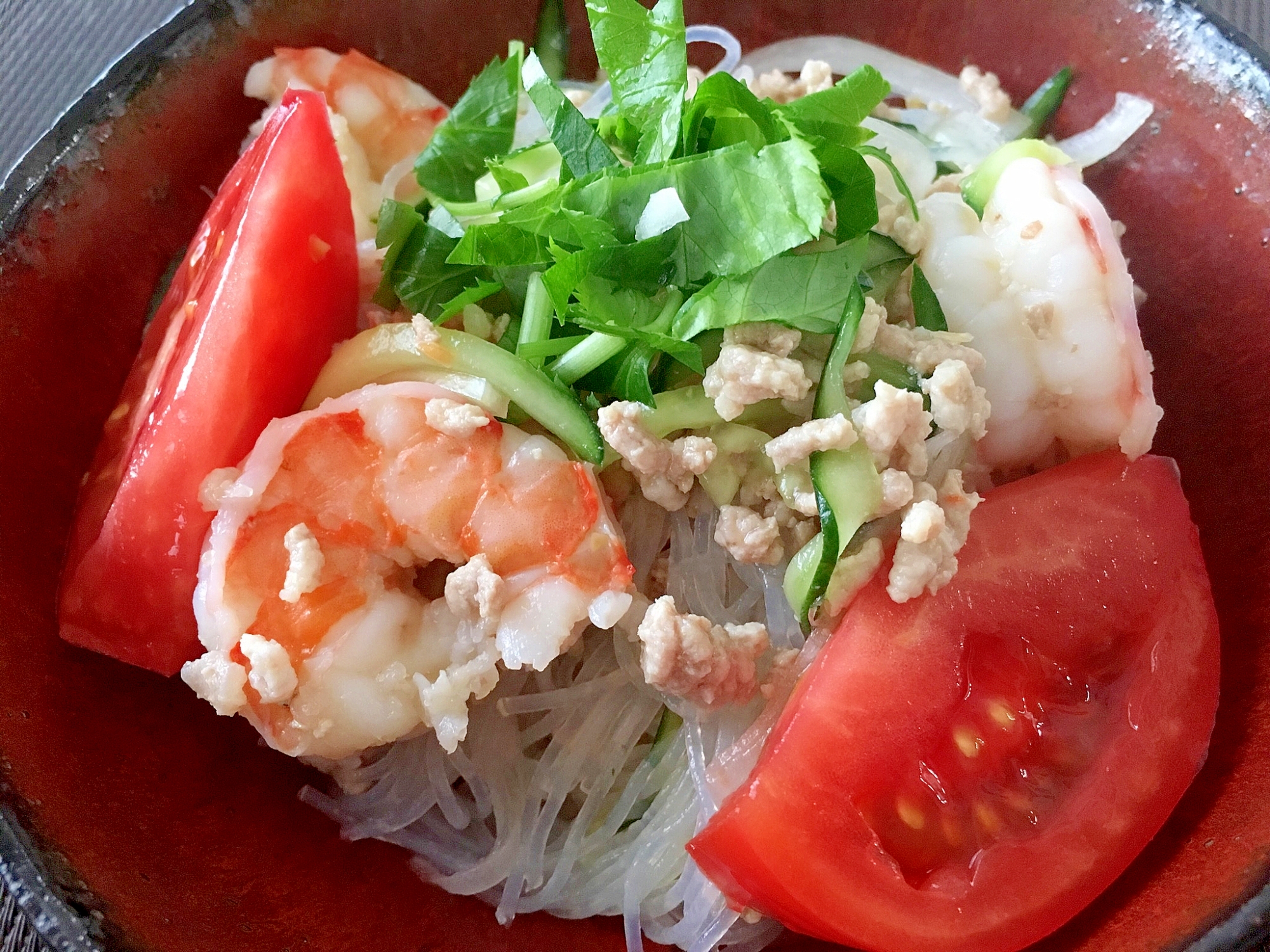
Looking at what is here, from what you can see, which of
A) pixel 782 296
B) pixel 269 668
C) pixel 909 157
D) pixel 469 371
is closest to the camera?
pixel 269 668

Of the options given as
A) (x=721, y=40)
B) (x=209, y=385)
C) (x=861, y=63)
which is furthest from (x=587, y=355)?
(x=861, y=63)

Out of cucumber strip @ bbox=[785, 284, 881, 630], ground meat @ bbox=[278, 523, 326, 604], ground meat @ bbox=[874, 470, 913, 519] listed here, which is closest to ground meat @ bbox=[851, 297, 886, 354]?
cucumber strip @ bbox=[785, 284, 881, 630]

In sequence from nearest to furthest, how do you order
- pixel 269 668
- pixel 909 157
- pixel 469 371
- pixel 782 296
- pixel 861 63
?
1. pixel 269 668
2. pixel 782 296
3. pixel 469 371
4. pixel 909 157
5. pixel 861 63

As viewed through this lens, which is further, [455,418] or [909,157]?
[909,157]

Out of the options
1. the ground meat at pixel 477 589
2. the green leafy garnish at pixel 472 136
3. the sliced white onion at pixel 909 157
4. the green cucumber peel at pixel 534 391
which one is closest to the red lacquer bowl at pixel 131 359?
the green leafy garnish at pixel 472 136

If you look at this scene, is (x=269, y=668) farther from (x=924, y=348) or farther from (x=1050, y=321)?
(x=1050, y=321)

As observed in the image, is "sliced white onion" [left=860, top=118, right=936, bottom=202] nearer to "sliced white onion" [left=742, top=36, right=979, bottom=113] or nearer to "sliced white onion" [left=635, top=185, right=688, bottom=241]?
"sliced white onion" [left=742, top=36, right=979, bottom=113]

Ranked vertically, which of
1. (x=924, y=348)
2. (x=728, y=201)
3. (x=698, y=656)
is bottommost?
(x=698, y=656)

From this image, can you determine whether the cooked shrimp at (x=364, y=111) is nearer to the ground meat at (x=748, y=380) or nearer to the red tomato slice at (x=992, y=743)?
the ground meat at (x=748, y=380)
